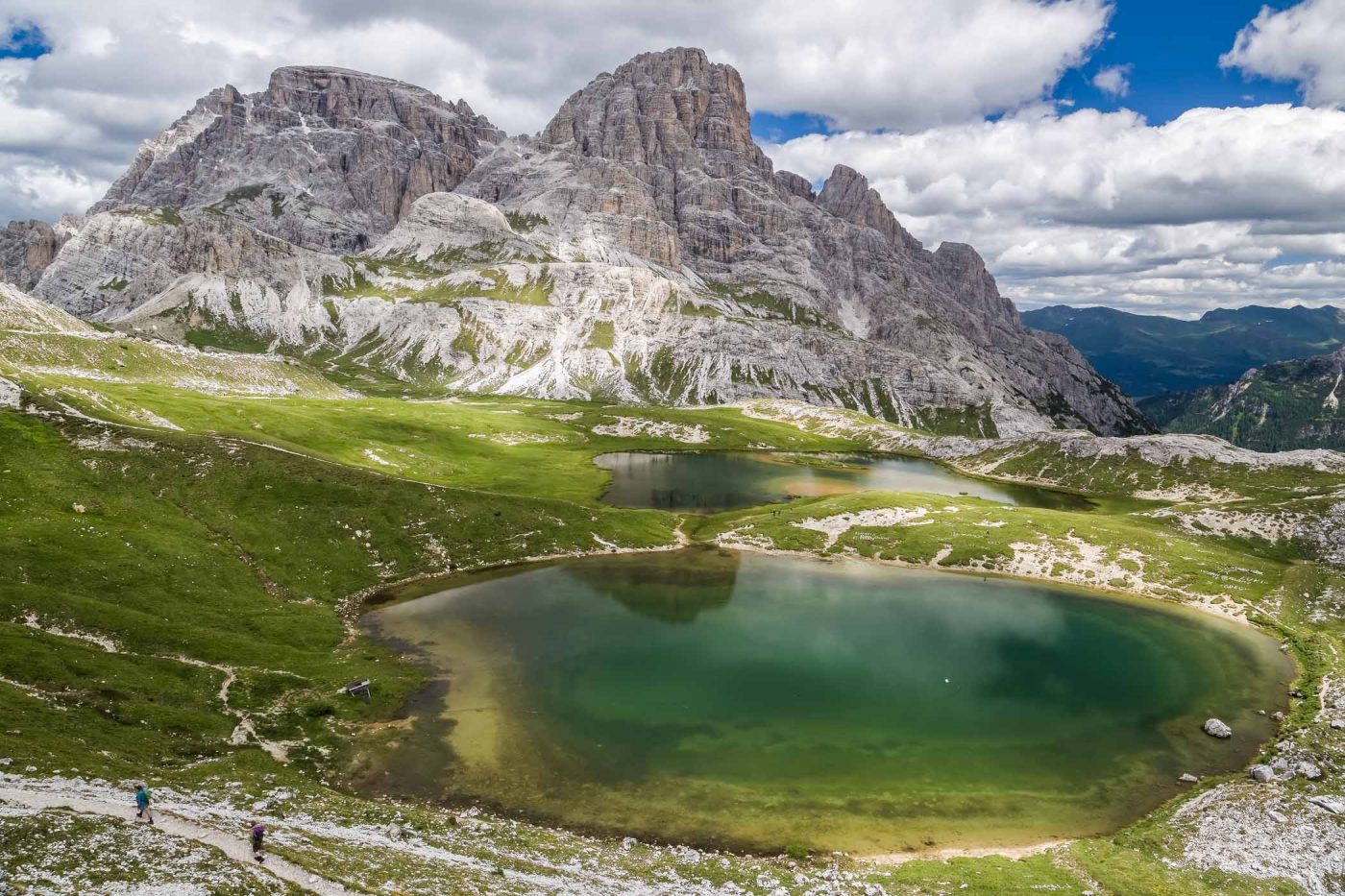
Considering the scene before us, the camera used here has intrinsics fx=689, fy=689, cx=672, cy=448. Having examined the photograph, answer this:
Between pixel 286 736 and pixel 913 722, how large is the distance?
47635mm

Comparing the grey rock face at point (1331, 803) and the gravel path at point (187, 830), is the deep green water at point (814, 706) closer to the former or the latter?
the grey rock face at point (1331, 803)

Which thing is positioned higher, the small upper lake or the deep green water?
the small upper lake

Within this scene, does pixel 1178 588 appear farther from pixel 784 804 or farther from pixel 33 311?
pixel 33 311

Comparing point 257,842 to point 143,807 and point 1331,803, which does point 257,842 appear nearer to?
point 143,807

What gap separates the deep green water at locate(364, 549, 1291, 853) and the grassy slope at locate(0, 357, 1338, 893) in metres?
5.01

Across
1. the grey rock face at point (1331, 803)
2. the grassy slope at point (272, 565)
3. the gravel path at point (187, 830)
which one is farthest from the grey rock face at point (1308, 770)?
the gravel path at point (187, 830)

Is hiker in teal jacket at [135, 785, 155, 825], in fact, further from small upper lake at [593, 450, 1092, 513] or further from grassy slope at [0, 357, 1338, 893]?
small upper lake at [593, 450, 1092, 513]

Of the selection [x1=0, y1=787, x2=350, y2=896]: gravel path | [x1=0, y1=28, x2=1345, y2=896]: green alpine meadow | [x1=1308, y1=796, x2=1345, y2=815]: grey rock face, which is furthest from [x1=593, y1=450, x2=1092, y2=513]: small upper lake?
[x1=0, y1=787, x2=350, y2=896]: gravel path

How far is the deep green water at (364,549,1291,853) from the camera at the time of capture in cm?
4494

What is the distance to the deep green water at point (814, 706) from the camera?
44938mm

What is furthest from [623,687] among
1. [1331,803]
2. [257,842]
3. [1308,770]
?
[1308,770]

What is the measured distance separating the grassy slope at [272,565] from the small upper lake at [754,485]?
14.6m

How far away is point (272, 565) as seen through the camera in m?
79.4

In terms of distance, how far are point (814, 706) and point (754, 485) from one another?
10652 cm
